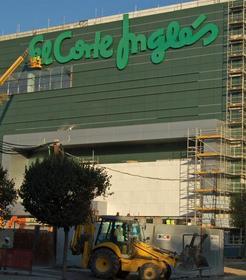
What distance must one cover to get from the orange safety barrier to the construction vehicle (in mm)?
2545

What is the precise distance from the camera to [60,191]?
→ 26609 millimetres

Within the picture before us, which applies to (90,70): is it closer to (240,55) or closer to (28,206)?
(240,55)

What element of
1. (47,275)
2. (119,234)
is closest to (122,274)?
(119,234)

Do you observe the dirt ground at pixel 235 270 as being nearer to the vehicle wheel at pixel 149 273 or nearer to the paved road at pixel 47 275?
the paved road at pixel 47 275

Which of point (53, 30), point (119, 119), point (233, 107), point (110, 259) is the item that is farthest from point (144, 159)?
point (110, 259)

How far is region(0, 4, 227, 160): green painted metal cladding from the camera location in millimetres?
79875

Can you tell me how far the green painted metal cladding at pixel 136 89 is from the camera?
79.9m

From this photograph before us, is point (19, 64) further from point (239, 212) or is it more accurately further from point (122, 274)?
point (122, 274)

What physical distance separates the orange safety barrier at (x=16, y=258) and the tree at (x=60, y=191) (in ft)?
7.12

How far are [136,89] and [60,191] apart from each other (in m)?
59.8

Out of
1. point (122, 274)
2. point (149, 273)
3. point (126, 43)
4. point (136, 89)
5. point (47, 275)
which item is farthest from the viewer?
point (126, 43)

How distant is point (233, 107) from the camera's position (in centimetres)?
7706

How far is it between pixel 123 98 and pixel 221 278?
5647 centimetres

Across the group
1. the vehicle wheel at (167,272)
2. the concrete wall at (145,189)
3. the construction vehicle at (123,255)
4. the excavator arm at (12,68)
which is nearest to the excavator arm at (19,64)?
the excavator arm at (12,68)
